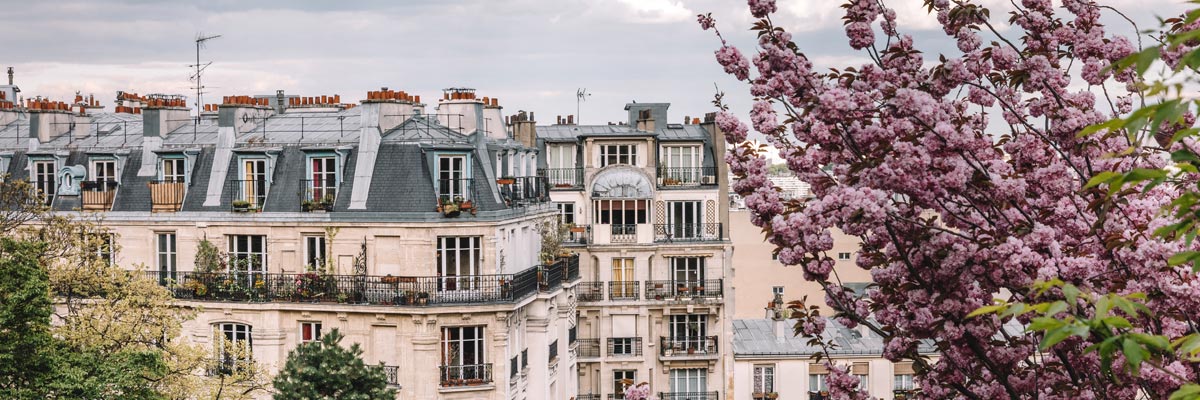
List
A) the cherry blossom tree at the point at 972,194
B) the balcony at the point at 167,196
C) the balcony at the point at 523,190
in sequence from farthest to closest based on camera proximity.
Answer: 1. the balcony at the point at 523,190
2. the balcony at the point at 167,196
3. the cherry blossom tree at the point at 972,194

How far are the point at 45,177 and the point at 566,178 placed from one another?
2131 cm

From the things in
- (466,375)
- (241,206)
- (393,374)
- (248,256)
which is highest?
(241,206)

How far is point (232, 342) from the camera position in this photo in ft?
122

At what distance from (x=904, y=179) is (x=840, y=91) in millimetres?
1101

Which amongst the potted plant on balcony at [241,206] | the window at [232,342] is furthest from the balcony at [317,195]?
the window at [232,342]

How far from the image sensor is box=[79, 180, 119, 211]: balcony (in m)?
41.1

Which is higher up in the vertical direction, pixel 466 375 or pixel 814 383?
pixel 466 375

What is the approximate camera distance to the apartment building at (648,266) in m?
55.3

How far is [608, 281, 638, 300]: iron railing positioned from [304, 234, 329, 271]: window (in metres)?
19.4

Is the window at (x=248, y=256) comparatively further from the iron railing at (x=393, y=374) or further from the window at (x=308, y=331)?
the iron railing at (x=393, y=374)

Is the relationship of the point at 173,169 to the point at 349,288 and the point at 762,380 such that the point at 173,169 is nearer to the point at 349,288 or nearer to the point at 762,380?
the point at 349,288

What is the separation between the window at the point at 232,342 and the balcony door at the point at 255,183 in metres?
3.63

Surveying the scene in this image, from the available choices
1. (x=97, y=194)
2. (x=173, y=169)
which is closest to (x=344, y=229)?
(x=173, y=169)

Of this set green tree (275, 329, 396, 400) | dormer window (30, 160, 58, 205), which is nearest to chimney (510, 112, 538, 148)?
dormer window (30, 160, 58, 205)
